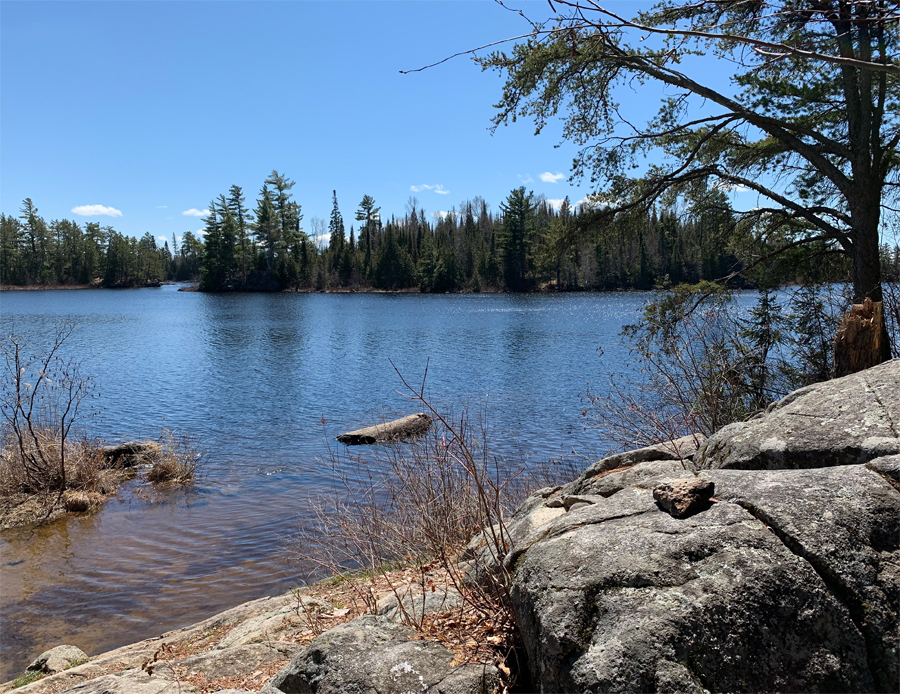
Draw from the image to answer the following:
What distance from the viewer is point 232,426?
16.9 meters

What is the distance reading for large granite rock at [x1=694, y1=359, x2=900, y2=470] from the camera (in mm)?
3256

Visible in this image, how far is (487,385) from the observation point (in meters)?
21.2

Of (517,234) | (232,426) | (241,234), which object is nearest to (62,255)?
(241,234)

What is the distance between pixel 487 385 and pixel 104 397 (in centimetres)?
1245

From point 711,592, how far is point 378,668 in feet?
5.06

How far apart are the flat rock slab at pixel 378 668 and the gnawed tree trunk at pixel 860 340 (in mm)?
5747

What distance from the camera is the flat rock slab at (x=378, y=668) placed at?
9.11 ft

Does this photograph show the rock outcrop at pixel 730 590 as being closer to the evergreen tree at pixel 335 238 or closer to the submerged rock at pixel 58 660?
the submerged rock at pixel 58 660

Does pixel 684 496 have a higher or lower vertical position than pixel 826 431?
lower

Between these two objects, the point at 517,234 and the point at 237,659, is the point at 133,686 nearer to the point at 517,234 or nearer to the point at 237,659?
the point at 237,659

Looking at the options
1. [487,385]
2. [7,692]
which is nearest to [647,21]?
[7,692]

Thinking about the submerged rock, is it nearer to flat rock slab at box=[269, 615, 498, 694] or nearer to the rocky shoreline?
flat rock slab at box=[269, 615, 498, 694]

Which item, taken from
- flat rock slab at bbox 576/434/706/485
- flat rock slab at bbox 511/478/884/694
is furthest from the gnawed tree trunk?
flat rock slab at bbox 511/478/884/694

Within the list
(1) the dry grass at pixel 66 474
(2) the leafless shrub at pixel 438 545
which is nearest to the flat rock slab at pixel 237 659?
(2) the leafless shrub at pixel 438 545
